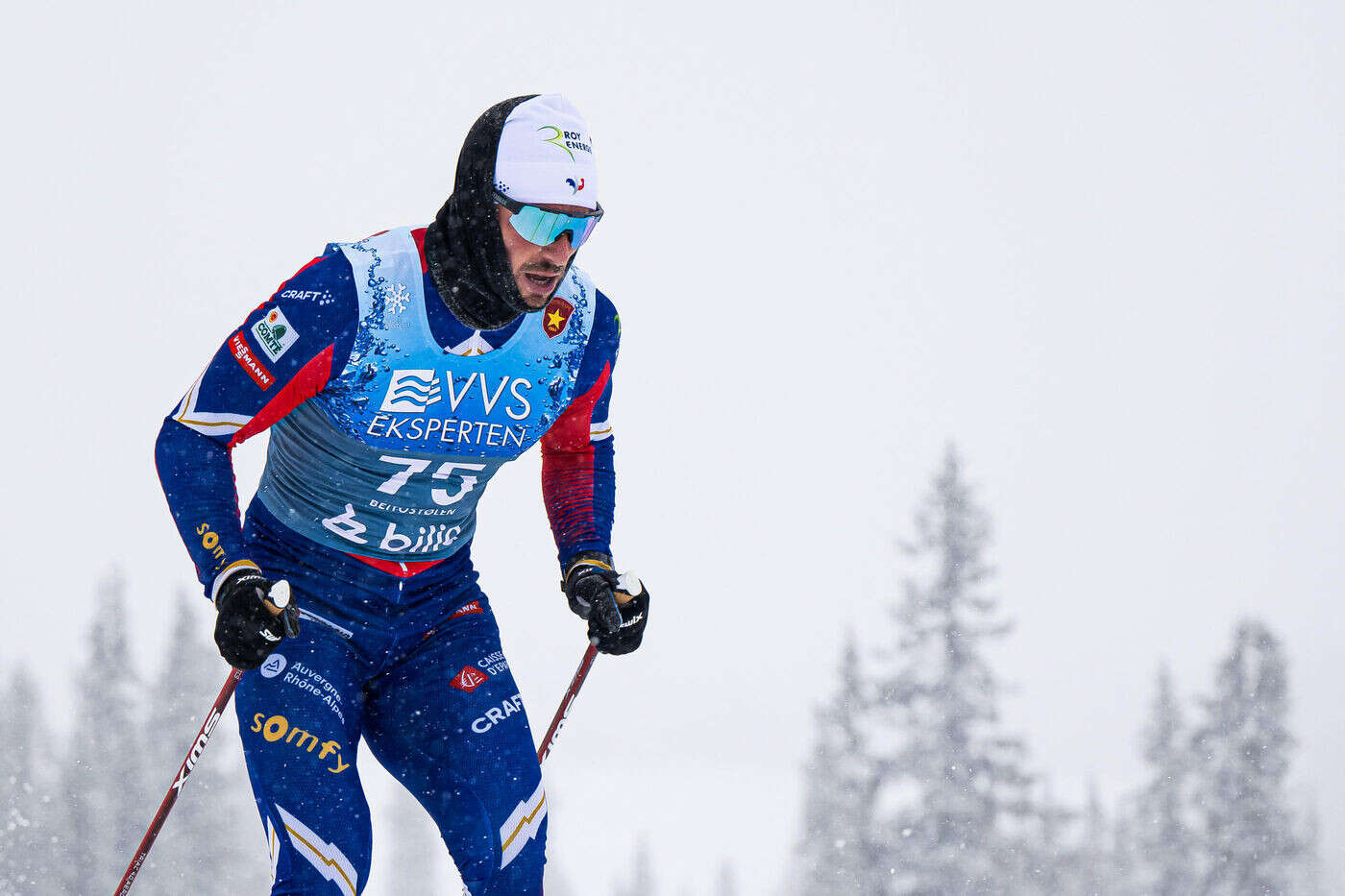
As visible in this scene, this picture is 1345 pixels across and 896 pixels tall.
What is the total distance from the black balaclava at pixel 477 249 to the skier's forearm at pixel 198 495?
0.92 metres

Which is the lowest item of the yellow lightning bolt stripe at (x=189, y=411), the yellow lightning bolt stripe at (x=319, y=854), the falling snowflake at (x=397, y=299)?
the yellow lightning bolt stripe at (x=319, y=854)

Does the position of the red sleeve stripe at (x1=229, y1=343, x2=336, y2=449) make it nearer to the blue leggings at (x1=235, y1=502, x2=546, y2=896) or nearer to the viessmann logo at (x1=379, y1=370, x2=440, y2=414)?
the viessmann logo at (x1=379, y1=370, x2=440, y2=414)

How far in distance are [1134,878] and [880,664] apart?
15.0 m

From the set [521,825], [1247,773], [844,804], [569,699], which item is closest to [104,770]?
[844,804]

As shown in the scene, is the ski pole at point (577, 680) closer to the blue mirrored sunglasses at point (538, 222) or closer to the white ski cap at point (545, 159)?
the blue mirrored sunglasses at point (538, 222)

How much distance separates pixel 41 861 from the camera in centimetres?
1878

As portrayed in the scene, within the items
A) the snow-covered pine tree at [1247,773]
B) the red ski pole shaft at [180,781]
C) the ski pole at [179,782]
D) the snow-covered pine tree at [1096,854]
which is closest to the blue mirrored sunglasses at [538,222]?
the ski pole at [179,782]

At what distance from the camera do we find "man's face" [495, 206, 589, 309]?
438cm

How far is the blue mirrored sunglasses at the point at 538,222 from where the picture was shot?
4320 millimetres

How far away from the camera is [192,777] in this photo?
706 inches

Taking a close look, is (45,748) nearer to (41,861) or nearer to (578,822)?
(41,861)

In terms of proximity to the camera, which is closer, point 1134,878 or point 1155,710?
point 1155,710

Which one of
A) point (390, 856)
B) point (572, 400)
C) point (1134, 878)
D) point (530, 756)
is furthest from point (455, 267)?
point (390, 856)

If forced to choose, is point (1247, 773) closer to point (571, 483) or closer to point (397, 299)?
point (571, 483)
